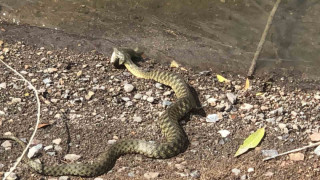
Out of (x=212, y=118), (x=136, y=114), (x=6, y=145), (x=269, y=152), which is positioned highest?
(x=269, y=152)

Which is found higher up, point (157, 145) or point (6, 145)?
point (157, 145)

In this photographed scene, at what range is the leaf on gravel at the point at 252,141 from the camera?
7.14 m

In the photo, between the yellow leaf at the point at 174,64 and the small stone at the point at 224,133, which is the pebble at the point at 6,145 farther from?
the yellow leaf at the point at 174,64

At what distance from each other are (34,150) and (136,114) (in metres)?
1.78

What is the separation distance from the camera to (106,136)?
24.4ft

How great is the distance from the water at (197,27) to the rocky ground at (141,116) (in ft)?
1.90

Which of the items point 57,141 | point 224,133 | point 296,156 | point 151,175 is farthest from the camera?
point 224,133

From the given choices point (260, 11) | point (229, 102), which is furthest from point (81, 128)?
point (260, 11)

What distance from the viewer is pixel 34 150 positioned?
693 cm

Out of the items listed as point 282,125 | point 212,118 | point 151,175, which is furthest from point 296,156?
point 151,175

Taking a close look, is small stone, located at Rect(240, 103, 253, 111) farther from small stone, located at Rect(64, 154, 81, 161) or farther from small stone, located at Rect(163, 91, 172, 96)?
small stone, located at Rect(64, 154, 81, 161)

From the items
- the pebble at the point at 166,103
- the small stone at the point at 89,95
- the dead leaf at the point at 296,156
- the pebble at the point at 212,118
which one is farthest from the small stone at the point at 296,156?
the small stone at the point at 89,95

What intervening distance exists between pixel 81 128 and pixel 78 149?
50 centimetres

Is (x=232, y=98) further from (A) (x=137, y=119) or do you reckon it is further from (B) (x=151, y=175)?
(B) (x=151, y=175)
